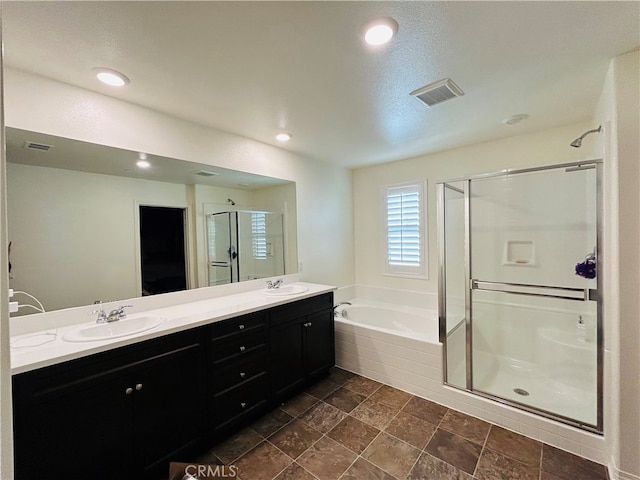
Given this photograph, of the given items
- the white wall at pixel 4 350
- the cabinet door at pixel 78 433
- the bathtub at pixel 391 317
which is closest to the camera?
the white wall at pixel 4 350

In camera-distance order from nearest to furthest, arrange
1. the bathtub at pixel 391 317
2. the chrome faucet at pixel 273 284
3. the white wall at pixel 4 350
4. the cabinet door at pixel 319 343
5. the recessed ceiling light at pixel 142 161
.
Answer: the white wall at pixel 4 350, the recessed ceiling light at pixel 142 161, the cabinet door at pixel 319 343, the chrome faucet at pixel 273 284, the bathtub at pixel 391 317

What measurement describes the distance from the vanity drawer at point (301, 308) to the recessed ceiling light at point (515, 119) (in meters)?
2.30

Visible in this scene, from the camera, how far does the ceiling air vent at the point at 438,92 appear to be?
1906mm

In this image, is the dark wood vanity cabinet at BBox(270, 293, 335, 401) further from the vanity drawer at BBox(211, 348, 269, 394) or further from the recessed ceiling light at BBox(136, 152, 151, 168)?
the recessed ceiling light at BBox(136, 152, 151, 168)

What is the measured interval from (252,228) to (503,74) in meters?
2.56

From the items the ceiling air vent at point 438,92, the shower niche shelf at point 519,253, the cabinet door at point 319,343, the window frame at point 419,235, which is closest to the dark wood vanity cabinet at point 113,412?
the cabinet door at point 319,343

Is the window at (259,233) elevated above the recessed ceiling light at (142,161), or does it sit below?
below

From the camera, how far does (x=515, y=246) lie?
2.96 m

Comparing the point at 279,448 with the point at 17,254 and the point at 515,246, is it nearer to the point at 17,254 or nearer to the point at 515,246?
the point at 17,254

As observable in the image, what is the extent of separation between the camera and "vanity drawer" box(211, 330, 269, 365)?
197 cm

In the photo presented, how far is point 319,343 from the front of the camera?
2812 mm

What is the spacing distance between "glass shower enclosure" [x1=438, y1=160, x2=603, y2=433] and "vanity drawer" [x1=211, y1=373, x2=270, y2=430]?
1585 mm

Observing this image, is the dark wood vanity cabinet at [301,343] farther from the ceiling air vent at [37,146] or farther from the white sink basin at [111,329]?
the ceiling air vent at [37,146]

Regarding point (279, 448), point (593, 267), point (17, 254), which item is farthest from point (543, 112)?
point (17, 254)
